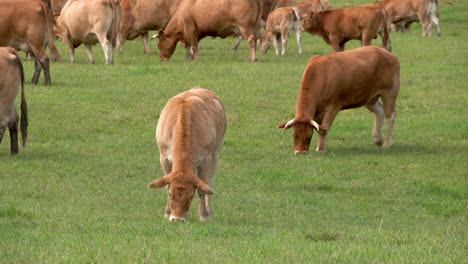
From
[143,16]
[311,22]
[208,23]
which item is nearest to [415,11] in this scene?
[311,22]

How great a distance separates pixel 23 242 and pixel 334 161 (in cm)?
790

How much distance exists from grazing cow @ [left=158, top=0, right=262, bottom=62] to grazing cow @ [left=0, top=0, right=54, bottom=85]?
6498 mm

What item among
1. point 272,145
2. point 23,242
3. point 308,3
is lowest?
point 308,3

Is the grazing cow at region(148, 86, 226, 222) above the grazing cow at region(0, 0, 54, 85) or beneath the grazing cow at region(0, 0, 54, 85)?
above

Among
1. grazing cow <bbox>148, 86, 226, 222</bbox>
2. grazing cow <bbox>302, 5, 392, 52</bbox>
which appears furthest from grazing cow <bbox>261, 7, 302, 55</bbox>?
grazing cow <bbox>148, 86, 226, 222</bbox>

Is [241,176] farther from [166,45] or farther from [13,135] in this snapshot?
[166,45]

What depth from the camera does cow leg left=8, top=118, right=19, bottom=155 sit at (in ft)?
46.6

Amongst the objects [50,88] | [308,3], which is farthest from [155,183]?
[308,3]

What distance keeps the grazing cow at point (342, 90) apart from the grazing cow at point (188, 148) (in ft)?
17.0

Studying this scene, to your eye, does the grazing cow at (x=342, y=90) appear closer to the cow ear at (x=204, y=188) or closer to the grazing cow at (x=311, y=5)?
the cow ear at (x=204, y=188)

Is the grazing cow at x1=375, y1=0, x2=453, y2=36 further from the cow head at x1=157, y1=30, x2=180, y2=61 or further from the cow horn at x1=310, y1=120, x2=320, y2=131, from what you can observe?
the cow horn at x1=310, y1=120, x2=320, y2=131

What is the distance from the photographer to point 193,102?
33.3ft

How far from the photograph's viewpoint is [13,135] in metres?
14.2

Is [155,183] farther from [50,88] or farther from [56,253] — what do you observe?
[50,88]
